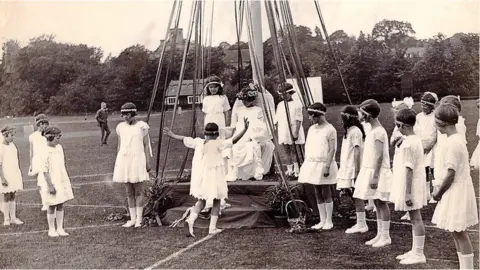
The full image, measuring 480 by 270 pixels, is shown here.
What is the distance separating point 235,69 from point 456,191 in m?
5.13

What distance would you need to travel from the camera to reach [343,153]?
468 cm

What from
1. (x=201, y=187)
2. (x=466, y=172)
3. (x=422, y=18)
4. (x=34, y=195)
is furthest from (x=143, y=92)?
(x=466, y=172)

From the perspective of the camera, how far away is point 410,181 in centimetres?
377

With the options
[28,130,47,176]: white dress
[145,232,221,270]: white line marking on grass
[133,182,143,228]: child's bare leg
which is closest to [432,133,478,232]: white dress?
[145,232,221,270]: white line marking on grass

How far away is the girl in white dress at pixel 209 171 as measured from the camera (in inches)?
181

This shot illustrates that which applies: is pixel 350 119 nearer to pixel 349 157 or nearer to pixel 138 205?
pixel 349 157

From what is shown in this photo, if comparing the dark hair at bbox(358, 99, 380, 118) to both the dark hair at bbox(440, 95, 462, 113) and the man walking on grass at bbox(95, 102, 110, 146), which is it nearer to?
the dark hair at bbox(440, 95, 462, 113)

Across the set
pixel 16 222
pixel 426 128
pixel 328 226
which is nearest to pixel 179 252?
pixel 328 226

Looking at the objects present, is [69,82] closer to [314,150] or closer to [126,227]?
[126,227]

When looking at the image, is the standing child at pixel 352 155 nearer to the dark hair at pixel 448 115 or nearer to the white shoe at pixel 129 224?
the dark hair at pixel 448 115

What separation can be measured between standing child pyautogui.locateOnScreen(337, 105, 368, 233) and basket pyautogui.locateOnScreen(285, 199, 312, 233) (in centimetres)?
40

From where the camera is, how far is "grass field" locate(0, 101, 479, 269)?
3.78 meters

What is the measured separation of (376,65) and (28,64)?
4.49 m

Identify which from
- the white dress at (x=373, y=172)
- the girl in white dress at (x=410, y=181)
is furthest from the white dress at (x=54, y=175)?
the girl in white dress at (x=410, y=181)
